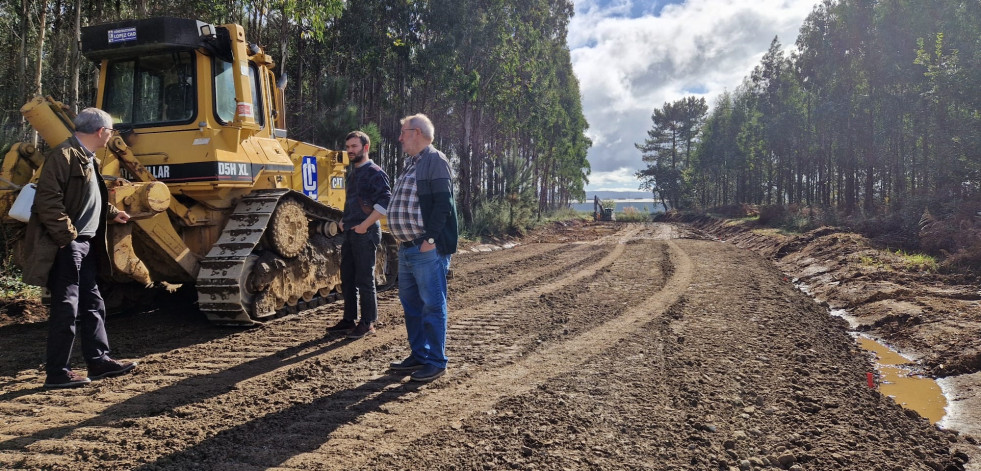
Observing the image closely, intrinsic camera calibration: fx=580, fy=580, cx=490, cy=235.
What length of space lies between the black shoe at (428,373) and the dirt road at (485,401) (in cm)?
9

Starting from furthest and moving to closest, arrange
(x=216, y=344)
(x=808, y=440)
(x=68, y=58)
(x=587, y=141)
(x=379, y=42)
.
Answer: (x=587, y=141), (x=379, y=42), (x=68, y=58), (x=216, y=344), (x=808, y=440)

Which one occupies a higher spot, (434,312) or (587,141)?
(587,141)

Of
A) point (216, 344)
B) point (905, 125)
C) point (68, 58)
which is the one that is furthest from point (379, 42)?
point (905, 125)

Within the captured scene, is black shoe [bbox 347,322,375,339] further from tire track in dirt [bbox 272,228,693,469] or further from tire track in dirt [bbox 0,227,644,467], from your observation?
tire track in dirt [bbox 272,228,693,469]

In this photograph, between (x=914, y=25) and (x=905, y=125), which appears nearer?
(x=914, y=25)

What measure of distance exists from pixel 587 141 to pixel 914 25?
2741cm

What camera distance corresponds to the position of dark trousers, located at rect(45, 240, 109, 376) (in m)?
4.29

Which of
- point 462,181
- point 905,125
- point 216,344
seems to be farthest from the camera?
point 905,125

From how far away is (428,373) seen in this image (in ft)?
14.7

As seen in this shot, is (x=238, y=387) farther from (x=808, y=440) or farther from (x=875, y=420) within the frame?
(x=875, y=420)

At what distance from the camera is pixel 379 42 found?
21234 mm

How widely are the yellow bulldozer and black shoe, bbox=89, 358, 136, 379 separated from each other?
3.45ft

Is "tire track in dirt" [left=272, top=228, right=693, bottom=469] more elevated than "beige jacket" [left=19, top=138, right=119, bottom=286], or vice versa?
"beige jacket" [left=19, top=138, right=119, bottom=286]

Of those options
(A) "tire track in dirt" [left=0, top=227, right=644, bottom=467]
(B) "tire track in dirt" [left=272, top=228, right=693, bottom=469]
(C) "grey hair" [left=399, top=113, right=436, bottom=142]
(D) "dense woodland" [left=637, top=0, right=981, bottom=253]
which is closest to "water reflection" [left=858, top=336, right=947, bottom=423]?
(B) "tire track in dirt" [left=272, top=228, right=693, bottom=469]
